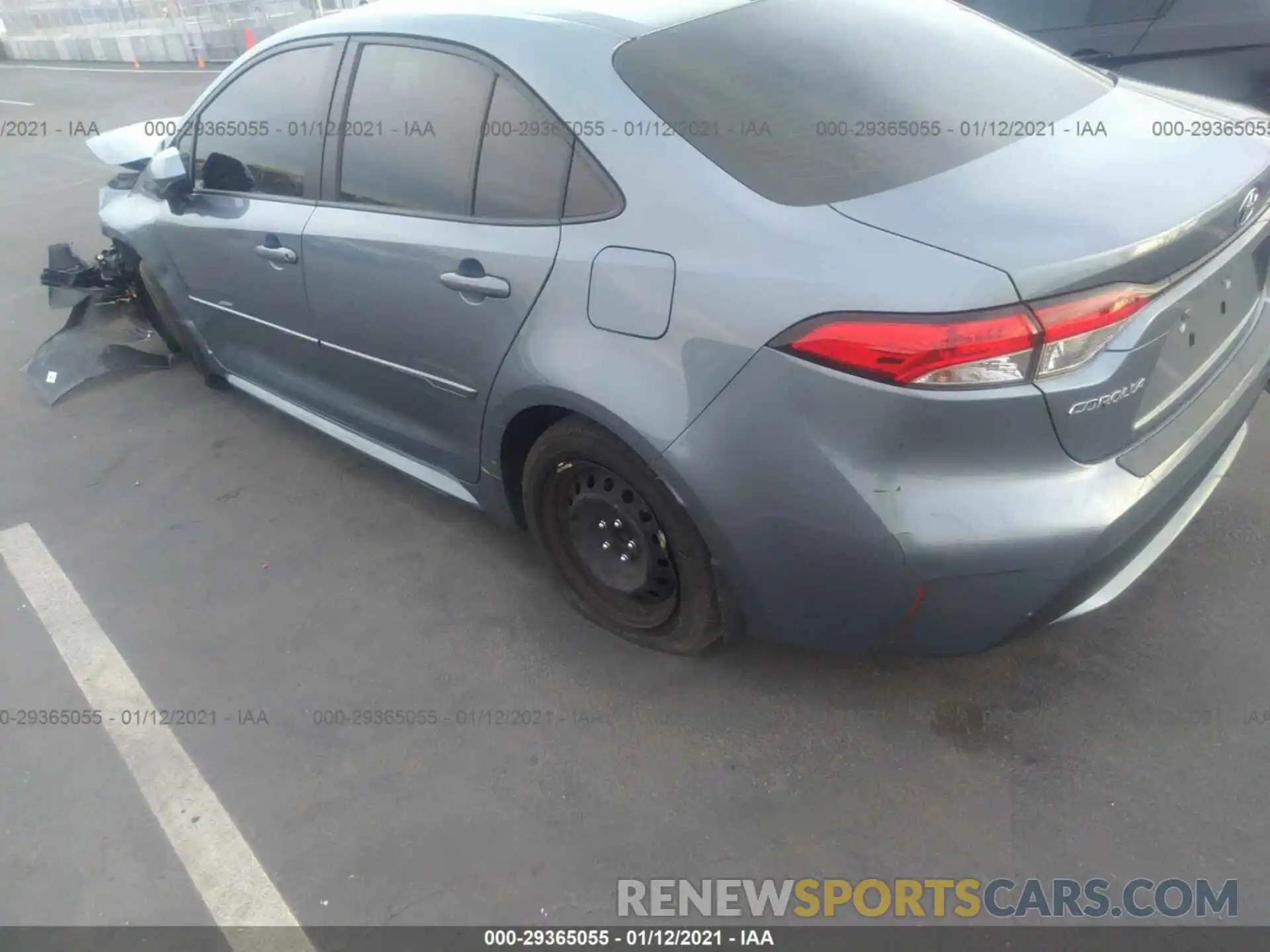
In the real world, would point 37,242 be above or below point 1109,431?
below

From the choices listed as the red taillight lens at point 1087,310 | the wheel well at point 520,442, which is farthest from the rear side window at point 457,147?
the red taillight lens at point 1087,310

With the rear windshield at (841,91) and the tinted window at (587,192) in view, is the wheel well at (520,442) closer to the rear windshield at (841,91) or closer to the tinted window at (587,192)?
the tinted window at (587,192)

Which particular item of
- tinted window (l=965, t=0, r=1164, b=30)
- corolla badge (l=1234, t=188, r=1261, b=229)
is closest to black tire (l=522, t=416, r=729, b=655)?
corolla badge (l=1234, t=188, r=1261, b=229)

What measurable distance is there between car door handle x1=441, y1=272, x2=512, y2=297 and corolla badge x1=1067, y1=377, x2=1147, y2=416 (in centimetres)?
138

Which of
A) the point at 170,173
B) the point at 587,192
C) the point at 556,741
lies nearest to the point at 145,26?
the point at 170,173

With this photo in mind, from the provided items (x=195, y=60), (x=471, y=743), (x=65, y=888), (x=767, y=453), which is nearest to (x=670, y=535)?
(x=767, y=453)

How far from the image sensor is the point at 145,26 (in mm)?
18812

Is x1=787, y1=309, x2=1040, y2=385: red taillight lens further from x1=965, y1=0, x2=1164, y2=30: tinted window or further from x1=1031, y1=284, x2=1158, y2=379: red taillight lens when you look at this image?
x1=965, y1=0, x2=1164, y2=30: tinted window

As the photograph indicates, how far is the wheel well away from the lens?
8.15 ft

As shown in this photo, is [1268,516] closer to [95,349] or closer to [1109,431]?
[1109,431]

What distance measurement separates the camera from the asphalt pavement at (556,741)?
2094 mm

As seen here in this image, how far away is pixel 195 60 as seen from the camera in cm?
1748

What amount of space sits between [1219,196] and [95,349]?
5088 millimetres

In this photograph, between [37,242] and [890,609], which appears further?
[37,242]
